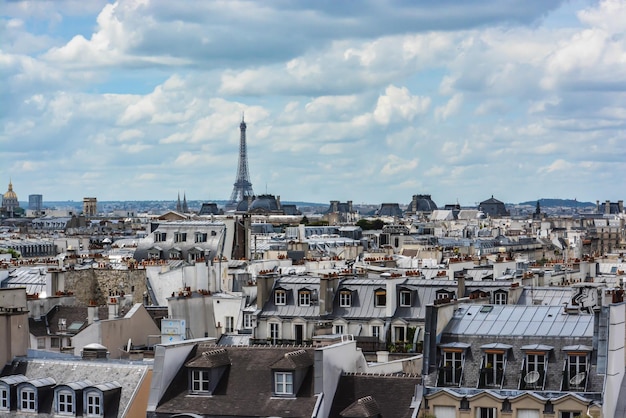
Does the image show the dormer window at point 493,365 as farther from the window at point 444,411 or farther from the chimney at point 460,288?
the chimney at point 460,288

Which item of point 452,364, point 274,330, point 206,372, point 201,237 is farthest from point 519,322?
point 201,237

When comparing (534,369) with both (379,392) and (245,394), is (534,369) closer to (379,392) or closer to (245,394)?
(379,392)

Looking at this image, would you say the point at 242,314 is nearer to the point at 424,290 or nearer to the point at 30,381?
the point at 424,290

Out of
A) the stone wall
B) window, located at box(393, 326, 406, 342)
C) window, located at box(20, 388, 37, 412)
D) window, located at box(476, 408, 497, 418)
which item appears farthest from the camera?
the stone wall

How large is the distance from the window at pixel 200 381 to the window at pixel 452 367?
510 cm

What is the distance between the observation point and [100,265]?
199ft

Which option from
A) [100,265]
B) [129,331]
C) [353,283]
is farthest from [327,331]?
[100,265]

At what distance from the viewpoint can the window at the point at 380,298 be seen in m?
44.9

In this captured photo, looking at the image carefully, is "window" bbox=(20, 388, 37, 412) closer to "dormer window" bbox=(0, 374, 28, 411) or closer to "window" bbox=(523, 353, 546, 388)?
"dormer window" bbox=(0, 374, 28, 411)

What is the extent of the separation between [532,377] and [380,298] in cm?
1432

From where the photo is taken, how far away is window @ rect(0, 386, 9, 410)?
31.7 meters

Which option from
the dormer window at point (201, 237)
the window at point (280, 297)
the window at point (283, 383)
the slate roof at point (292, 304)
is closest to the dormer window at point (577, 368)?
the window at point (283, 383)

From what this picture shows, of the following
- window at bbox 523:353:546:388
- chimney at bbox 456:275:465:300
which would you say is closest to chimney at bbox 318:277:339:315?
chimney at bbox 456:275:465:300

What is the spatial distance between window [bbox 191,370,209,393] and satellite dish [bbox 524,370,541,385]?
671 centimetres
